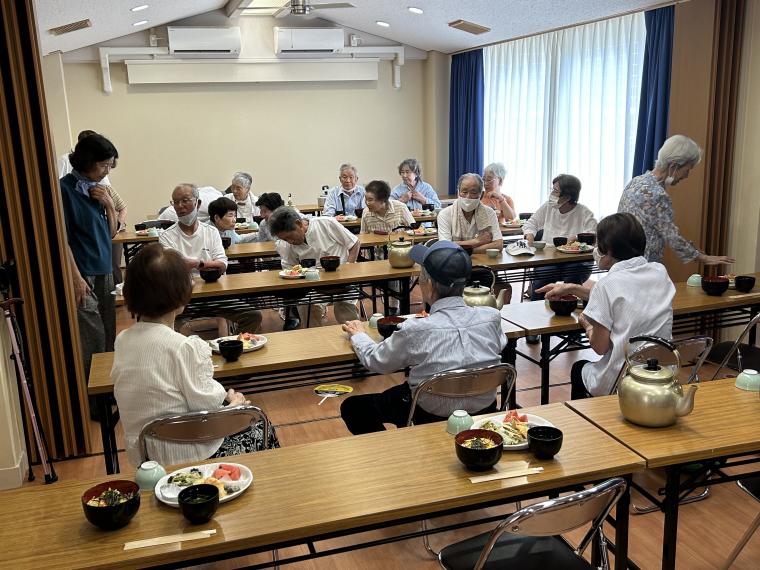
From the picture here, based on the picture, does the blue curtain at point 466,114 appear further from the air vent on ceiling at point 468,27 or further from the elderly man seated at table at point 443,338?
the elderly man seated at table at point 443,338

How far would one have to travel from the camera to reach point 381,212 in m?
6.01

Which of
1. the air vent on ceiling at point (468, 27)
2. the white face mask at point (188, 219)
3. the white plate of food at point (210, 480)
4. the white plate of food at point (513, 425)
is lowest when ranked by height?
the white plate of food at point (210, 480)

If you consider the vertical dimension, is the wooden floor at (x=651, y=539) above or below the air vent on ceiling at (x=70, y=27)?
below

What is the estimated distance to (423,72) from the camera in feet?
32.5

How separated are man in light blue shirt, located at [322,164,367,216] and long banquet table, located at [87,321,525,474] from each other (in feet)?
13.9

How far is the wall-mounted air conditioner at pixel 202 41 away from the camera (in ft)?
27.6

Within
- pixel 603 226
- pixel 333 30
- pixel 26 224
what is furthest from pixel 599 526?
pixel 333 30

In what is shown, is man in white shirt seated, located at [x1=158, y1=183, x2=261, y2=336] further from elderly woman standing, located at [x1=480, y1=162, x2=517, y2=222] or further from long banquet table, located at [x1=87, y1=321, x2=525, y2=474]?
elderly woman standing, located at [x1=480, y1=162, x2=517, y2=222]

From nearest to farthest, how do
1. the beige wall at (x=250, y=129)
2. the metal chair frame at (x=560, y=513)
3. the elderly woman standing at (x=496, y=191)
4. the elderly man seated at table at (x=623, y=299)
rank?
1. the metal chair frame at (x=560, y=513)
2. the elderly man seated at table at (x=623, y=299)
3. the elderly woman standing at (x=496, y=191)
4. the beige wall at (x=250, y=129)

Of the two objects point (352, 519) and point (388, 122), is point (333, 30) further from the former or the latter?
point (352, 519)

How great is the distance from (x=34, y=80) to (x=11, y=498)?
2.08 meters

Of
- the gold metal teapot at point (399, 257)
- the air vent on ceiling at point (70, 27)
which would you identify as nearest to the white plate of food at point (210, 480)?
the gold metal teapot at point (399, 257)

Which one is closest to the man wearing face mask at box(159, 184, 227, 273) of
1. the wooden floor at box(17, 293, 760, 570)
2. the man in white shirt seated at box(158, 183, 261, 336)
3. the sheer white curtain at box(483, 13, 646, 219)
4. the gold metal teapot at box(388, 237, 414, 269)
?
the man in white shirt seated at box(158, 183, 261, 336)

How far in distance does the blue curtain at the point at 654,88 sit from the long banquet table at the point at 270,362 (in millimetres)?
3644
